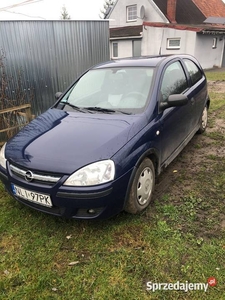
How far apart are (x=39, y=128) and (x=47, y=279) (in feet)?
5.32

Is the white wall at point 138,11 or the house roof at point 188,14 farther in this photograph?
the house roof at point 188,14

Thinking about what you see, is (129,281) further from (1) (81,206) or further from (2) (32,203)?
(2) (32,203)

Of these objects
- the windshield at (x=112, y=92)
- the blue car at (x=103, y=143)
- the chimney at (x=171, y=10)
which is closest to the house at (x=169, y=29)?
the chimney at (x=171, y=10)

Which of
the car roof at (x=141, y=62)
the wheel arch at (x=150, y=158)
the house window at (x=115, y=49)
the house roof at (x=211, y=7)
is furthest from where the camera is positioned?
the house window at (x=115, y=49)

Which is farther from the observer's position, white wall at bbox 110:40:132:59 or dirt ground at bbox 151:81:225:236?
white wall at bbox 110:40:132:59

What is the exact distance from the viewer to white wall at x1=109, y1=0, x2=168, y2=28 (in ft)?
62.4

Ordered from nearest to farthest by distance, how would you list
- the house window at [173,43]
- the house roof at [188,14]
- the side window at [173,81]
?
the side window at [173,81]
the house window at [173,43]
the house roof at [188,14]

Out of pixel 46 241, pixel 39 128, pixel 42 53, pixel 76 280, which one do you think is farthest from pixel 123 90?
pixel 42 53

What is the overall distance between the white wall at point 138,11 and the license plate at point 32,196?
19597 mm

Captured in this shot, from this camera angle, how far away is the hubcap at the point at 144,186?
2.67m

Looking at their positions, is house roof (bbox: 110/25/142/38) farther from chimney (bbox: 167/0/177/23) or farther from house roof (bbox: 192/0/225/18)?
house roof (bbox: 192/0/225/18)

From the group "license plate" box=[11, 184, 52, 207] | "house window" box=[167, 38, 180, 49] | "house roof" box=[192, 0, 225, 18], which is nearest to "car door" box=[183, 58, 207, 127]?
"license plate" box=[11, 184, 52, 207]

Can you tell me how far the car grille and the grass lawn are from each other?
0.63 m

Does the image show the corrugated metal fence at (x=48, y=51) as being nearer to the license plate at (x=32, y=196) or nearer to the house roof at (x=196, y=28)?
the license plate at (x=32, y=196)
